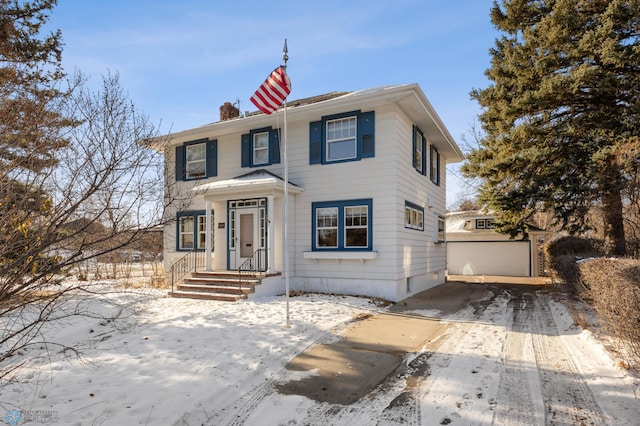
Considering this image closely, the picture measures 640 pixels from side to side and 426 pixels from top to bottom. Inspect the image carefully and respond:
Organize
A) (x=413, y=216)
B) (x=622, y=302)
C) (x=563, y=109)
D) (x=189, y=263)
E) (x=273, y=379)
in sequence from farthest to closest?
(x=189, y=263) → (x=563, y=109) → (x=413, y=216) → (x=273, y=379) → (x=622, y=302)

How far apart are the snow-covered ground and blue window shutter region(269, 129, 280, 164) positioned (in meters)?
6.51

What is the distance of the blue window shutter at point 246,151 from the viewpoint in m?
13.5

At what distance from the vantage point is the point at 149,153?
543 centimetres

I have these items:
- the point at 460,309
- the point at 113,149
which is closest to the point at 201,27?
the point at 113,149

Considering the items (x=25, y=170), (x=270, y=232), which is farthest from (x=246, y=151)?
(x=25, y=170)

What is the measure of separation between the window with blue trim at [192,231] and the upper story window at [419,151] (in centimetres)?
772

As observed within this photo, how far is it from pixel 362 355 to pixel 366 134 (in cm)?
723

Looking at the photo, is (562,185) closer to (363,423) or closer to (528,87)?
(528,87)

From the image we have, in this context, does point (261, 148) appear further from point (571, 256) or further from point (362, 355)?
point (571, 256)

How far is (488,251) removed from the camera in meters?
22.0

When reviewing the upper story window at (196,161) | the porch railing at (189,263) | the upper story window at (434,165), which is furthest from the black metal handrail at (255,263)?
the upper story window at (434,165)

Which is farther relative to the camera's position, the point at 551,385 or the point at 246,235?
the point at 246,235

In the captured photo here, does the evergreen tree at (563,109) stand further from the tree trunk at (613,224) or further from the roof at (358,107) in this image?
the roof at (358,107)

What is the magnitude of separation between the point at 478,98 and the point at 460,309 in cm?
865
